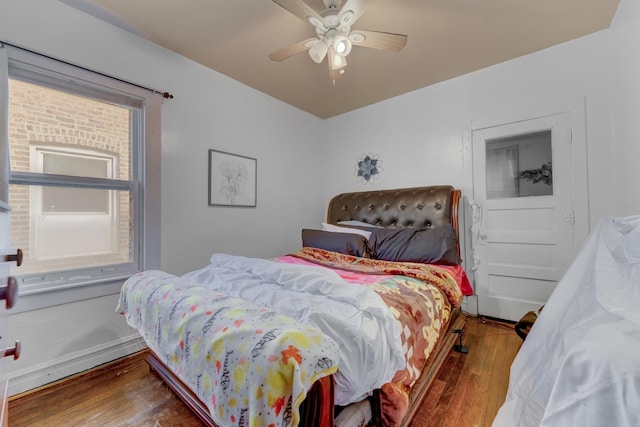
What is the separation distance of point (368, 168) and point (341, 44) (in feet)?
5.86

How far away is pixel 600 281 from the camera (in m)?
0.96

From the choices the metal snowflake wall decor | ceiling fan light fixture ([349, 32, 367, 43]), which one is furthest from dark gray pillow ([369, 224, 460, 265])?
ceiling fan light fixture ([349, 32, 367, 43])

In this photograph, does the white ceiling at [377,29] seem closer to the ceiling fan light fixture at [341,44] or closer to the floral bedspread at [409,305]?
the ceiling fan light fixture at [341,44]

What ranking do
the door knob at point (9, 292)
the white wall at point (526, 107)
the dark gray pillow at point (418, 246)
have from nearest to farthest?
the door knob at point (9, 292), the white wall at point (526, 107), the dark gray pillow at point (418, 246)

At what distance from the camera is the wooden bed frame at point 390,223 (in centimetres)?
76

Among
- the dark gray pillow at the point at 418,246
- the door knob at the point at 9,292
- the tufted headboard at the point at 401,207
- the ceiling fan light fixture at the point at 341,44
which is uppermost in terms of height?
the ceiling fan light fixture at the point at 341,44

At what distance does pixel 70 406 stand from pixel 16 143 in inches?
63.4

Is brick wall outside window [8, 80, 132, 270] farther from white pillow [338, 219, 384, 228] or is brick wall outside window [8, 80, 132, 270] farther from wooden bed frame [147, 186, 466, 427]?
white pillow [338, 219, 384, 228]

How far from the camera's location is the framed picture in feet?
8.39

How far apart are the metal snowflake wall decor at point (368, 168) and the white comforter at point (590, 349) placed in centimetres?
216

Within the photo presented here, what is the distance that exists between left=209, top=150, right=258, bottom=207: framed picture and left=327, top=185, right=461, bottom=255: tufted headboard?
109cm

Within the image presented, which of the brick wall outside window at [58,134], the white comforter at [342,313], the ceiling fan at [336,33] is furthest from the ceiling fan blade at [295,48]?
the white comforter at [342,313]

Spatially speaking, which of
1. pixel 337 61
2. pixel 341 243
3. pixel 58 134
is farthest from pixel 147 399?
pixel 337 61

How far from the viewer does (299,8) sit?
146 cm
